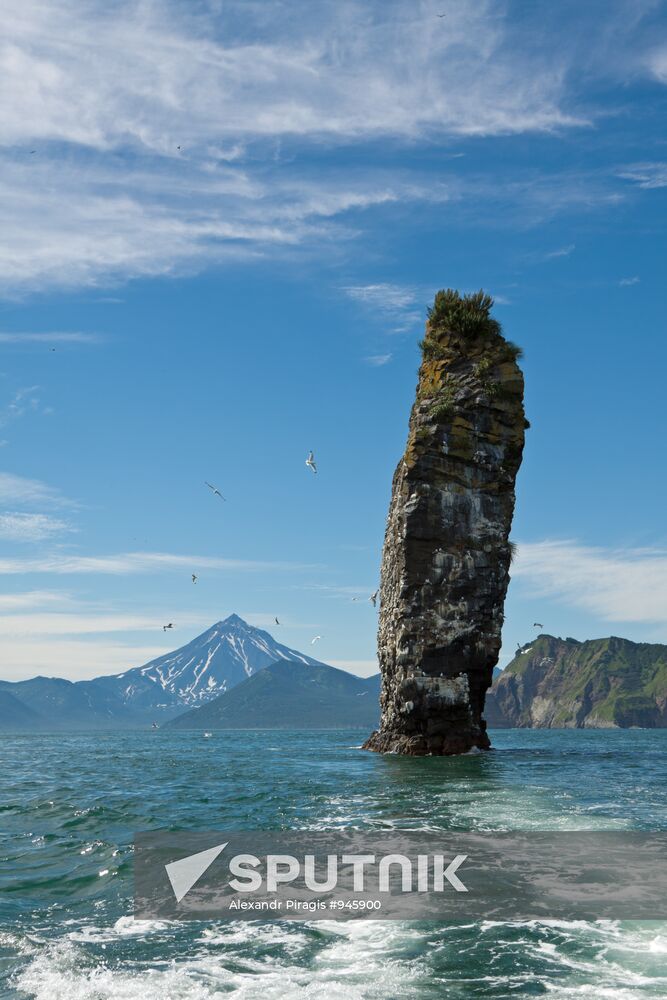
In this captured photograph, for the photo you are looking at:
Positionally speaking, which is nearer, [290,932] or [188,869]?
[290,932]

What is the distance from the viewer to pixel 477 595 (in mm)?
45438

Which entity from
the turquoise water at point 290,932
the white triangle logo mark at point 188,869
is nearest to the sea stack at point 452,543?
the turquoise water at point 290,932

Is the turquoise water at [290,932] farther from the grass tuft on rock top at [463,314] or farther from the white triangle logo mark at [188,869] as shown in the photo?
the grass tuft on rock top at [463,314]

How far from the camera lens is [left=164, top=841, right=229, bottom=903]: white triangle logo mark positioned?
46.0 feet

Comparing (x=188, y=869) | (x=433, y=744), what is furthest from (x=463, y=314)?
(x=188, y=869)

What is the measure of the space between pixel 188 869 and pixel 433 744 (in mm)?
30171

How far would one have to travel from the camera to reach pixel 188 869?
1541cm

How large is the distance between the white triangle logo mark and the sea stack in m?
28.1

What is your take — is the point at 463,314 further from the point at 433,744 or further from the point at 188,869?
the point at 188,869

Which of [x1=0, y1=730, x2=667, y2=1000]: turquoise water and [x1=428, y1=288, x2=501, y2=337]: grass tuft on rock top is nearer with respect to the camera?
[x1=0, y1=730, x2=667, y2=1000]: turquoise water

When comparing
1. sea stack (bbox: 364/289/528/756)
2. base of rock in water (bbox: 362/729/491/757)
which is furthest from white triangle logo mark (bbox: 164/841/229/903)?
sea stack (bbox: 364/289/528/756)

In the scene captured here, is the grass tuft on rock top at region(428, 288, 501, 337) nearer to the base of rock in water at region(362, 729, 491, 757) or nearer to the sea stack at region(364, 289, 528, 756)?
the sea stack at region(364, 289, 528, 756)

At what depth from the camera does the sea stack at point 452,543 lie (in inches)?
1748

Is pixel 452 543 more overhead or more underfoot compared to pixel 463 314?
more underfoot
